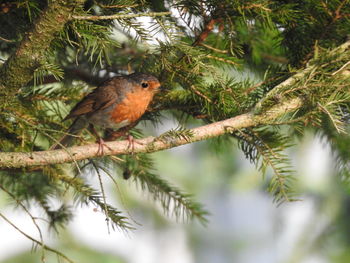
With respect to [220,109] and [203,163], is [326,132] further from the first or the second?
[203,163]

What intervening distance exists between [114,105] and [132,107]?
23 cm

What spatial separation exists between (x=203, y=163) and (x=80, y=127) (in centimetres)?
612

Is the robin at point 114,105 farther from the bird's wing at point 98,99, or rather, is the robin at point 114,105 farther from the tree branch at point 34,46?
the tree branch at point 34,46

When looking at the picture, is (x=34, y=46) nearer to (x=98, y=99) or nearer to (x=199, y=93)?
(x=199, y=93)

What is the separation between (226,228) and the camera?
34.4ft

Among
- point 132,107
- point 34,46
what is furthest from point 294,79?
point 132,107

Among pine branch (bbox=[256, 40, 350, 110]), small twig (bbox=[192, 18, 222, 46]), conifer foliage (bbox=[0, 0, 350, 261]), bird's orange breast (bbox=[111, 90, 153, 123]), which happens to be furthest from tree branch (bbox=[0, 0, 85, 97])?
bird's orange breast (bbox=[111, 90, 153, 123])

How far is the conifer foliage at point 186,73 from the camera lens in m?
1.50

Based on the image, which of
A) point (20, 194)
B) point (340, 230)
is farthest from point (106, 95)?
point (340, 230)

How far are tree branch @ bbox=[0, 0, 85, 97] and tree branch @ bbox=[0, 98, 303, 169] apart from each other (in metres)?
0.22

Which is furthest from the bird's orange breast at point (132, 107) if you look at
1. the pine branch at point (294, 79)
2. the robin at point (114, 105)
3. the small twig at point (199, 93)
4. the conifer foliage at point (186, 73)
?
the pine branch at point (294, 79)

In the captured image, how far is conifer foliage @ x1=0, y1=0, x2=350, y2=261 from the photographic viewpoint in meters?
1.50

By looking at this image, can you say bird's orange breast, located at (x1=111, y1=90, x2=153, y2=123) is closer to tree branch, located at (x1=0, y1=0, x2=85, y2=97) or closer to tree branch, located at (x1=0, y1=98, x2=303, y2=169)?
tree branch, located at (x1=0, y1=98, x2=303, y2=169)

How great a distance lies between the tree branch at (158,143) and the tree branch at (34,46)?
22 centimetres
